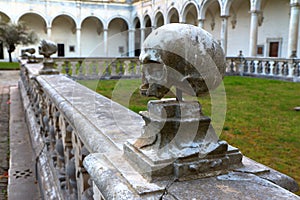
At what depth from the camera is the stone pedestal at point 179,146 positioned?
103cm

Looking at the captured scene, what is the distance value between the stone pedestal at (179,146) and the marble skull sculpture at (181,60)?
0.24ft

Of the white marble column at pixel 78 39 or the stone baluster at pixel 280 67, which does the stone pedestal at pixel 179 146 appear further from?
the white marble column at pixel 78 39

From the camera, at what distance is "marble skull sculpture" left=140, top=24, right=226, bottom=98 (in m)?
1.00

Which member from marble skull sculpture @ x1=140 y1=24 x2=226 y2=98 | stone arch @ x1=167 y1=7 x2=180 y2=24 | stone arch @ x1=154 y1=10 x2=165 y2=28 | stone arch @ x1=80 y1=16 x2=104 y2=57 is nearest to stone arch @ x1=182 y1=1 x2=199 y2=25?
stone arch @ x1=167 y1=7 x2=180 y2=24

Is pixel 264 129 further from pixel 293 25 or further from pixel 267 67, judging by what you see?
pixel 293 25

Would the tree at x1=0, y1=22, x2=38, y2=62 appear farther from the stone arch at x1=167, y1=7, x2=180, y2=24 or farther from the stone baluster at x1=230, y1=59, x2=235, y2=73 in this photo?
the stone baluster at x1=230, y1=59, x2=235, y2=73

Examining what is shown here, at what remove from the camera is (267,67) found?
14.6m

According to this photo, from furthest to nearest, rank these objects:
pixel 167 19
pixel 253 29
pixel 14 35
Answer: pixel 167 19 < pixel 14 35 < pixel 253 29

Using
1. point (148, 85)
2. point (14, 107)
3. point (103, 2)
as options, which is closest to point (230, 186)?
point (148, 85)

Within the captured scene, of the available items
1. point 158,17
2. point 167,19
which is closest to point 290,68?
point 167,19

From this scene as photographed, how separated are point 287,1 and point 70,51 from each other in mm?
24117

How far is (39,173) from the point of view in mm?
3623

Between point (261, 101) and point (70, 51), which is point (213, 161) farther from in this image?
point (70, 51)

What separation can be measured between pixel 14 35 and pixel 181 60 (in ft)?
91.6
